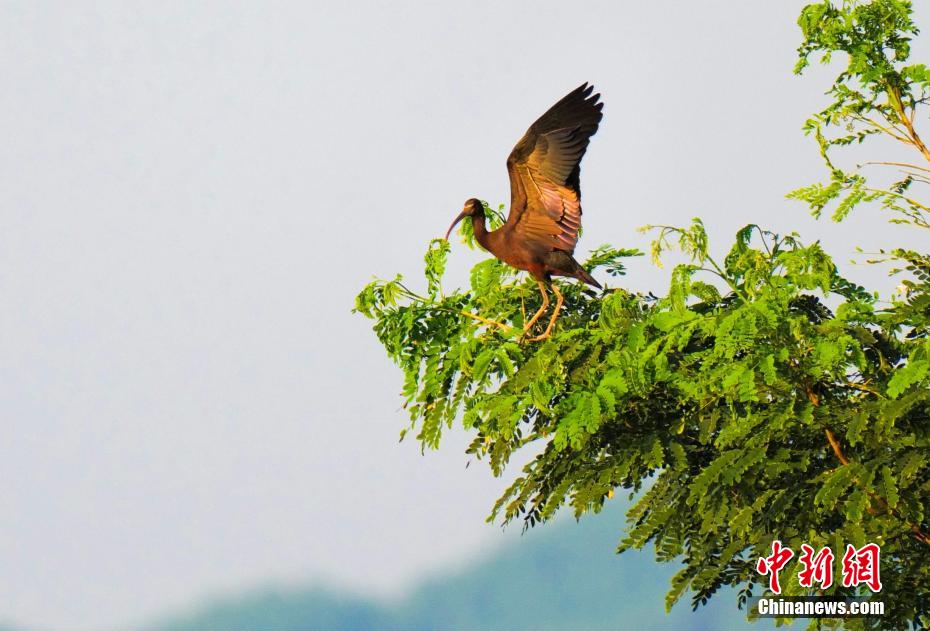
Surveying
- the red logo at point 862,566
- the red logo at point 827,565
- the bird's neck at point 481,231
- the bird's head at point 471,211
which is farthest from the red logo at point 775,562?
the bird's head at point 471,211

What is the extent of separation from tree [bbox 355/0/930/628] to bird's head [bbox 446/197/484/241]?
47 cm

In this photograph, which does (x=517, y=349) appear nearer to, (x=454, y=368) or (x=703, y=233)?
(x=454, y=368)

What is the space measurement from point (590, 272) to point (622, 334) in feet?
8.51

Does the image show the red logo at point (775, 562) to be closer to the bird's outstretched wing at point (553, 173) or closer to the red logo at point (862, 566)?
the red logo at point (862, 566)

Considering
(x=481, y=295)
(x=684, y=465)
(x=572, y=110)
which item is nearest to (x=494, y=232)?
(x=481, y=295)

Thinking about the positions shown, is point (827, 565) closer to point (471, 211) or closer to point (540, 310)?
point (540, 310)

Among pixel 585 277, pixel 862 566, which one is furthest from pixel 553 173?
pixel 862 566

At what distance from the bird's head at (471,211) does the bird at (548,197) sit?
0.30 metres

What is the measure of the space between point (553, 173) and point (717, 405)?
2415 mm

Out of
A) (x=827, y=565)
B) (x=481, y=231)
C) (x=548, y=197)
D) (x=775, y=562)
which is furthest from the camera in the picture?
(x=481, y=231)

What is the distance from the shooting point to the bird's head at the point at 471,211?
11023 mm

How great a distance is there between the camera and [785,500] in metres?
8.85

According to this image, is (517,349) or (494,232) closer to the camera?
(517,349)

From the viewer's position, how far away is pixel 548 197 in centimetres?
1028
